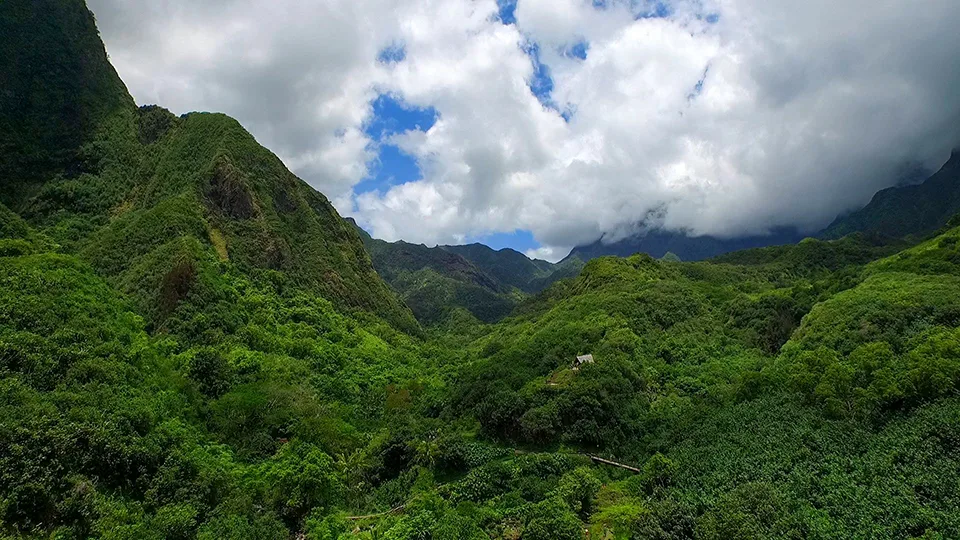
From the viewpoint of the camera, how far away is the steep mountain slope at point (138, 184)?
230ft

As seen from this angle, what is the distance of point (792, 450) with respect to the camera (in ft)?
95.7

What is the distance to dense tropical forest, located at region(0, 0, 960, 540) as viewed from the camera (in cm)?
2472

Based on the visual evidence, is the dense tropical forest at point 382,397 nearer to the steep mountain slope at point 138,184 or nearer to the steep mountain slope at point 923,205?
the steep mountain slope at point 138,184

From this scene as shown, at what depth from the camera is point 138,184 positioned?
301 ft

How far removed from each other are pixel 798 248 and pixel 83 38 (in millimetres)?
176771

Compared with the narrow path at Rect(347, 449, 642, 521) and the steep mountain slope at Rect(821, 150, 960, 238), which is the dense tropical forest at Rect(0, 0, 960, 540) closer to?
the narrow path at Rect(347, 449, 642, 521)

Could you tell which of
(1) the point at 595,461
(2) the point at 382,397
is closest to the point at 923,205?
(1) the point at 595,461

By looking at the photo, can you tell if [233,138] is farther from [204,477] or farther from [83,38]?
[204,477]

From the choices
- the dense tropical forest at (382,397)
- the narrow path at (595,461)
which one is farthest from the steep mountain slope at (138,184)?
the narrow path at (595,461)

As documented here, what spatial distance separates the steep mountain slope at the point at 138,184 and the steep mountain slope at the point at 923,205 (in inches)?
6554

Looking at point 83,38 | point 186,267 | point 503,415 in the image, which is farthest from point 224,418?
point 83,38

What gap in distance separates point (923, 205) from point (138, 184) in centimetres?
23101

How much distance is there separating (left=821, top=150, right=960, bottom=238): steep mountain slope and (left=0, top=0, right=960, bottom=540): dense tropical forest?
12680 cm

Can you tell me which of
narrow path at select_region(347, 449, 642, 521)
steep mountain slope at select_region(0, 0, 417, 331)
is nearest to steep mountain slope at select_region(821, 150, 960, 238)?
narrow path at select_region(347, 449, 642, 521)
